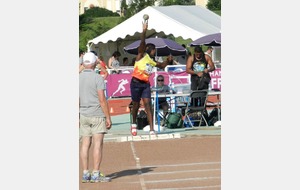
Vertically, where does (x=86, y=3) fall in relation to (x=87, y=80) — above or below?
above

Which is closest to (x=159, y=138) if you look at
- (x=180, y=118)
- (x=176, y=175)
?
(x=180, y=118)

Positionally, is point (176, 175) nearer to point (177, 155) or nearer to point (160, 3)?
point (177, 155)

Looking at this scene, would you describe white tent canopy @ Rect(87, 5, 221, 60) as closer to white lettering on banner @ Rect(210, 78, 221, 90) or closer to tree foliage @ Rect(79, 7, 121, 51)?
white lettering on banner @ Rect(210, 78, 221, 90)

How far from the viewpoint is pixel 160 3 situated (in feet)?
218

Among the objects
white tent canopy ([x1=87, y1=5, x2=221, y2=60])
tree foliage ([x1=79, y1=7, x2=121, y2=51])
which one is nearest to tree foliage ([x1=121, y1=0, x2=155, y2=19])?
tree foliage ([x1=79, y1=7, x2=121, y2=51])

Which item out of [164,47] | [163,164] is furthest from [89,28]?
[163,164]

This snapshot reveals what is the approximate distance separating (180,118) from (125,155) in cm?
453

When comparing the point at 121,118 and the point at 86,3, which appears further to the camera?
the point at 86,3

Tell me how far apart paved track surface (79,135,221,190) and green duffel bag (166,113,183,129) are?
1939mm

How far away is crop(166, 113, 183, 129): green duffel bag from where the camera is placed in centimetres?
2025

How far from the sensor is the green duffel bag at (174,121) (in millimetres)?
20250

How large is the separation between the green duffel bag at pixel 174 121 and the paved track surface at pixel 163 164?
1.94 metres

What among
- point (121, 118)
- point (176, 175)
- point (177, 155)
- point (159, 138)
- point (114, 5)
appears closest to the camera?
point (176, 175)

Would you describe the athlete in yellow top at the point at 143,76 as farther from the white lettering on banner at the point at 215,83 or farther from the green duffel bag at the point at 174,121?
the white lettering on banner at the point at 215,83
